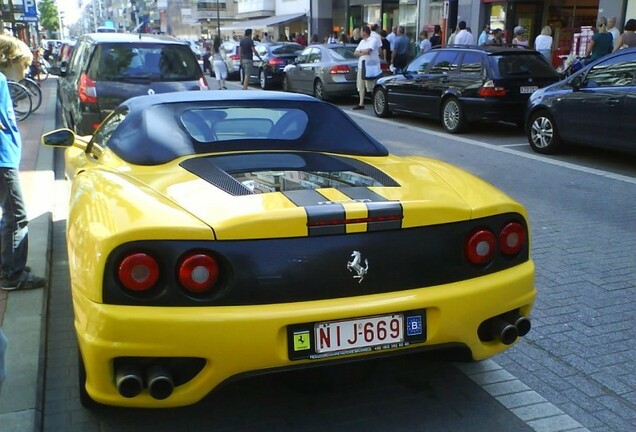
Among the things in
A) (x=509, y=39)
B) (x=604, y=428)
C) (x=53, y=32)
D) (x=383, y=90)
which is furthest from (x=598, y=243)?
(x=53, y=32)

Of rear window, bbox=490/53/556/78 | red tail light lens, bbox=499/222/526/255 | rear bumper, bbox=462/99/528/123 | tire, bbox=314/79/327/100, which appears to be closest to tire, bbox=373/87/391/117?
tire, bbox=314/79/327/100

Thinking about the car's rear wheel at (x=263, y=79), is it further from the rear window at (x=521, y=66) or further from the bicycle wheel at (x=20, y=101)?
the rear window at (x=521, y=66)

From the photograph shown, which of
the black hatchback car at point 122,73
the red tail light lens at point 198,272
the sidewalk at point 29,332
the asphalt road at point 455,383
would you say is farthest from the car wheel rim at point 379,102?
the red tail light lens at point 198,272

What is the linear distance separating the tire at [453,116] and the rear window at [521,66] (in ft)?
3.05

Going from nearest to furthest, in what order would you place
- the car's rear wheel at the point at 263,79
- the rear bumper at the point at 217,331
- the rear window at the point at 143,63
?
1. the rear bumper at the point at 217,331
2. the rear window at the point at 143,63
3. the car's rear wheel at the point at 263,79

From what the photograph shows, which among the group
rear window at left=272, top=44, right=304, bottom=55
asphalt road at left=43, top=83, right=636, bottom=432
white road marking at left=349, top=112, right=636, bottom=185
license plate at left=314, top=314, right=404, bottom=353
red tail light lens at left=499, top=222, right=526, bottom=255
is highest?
rear window at left=272, top=44, right=304, bottom=55

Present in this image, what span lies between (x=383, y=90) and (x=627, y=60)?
20.0 ft

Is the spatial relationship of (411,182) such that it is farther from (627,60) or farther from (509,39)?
(509,39)

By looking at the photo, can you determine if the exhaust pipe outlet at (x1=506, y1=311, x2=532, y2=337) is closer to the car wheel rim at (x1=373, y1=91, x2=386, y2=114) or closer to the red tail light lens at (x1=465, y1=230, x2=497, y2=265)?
the red tail light lens at (x1=465, y1=230, x2=497, y2=265)

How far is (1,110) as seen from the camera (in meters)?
4.00

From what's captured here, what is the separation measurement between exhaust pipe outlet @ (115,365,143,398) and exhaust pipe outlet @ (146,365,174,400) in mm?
44

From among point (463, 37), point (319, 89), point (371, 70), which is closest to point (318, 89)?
point (319, 89)

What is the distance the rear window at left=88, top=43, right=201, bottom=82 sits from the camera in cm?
905

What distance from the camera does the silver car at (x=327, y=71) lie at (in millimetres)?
16484
